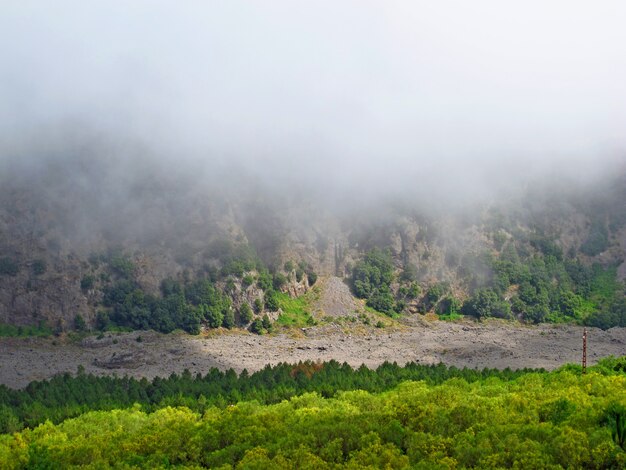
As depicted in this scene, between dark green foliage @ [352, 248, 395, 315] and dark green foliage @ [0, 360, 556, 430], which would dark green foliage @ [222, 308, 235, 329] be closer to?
dark green foliage @ [352, 248, 395, 315]

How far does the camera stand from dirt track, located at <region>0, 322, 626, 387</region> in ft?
434

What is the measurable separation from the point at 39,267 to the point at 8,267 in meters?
5.82

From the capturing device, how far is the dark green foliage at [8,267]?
6083 inches

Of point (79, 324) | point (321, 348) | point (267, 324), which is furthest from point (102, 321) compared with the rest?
point (321, 348)

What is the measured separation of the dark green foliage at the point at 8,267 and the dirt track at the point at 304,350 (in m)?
18.3

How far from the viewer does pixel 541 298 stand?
593ft

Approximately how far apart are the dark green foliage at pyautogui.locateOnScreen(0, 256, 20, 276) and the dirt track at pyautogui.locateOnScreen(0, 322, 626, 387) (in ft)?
60.2

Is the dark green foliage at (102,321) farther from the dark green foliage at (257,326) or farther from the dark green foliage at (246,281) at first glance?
the dark green foliage at (246,281)

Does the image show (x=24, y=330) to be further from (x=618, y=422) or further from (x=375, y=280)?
(x=618, y=422)

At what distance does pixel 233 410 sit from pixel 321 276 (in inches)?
3745

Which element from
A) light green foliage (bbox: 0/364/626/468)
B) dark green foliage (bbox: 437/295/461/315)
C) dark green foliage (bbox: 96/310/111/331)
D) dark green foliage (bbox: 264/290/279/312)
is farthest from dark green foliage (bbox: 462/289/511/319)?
light green foliage (bbox: 0/364/626/468)

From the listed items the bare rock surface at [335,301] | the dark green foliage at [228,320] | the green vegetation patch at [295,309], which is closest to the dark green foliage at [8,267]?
the dark green foliage at [228,320]

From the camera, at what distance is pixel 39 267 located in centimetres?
15550

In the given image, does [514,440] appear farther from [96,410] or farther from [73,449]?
[96,410]
